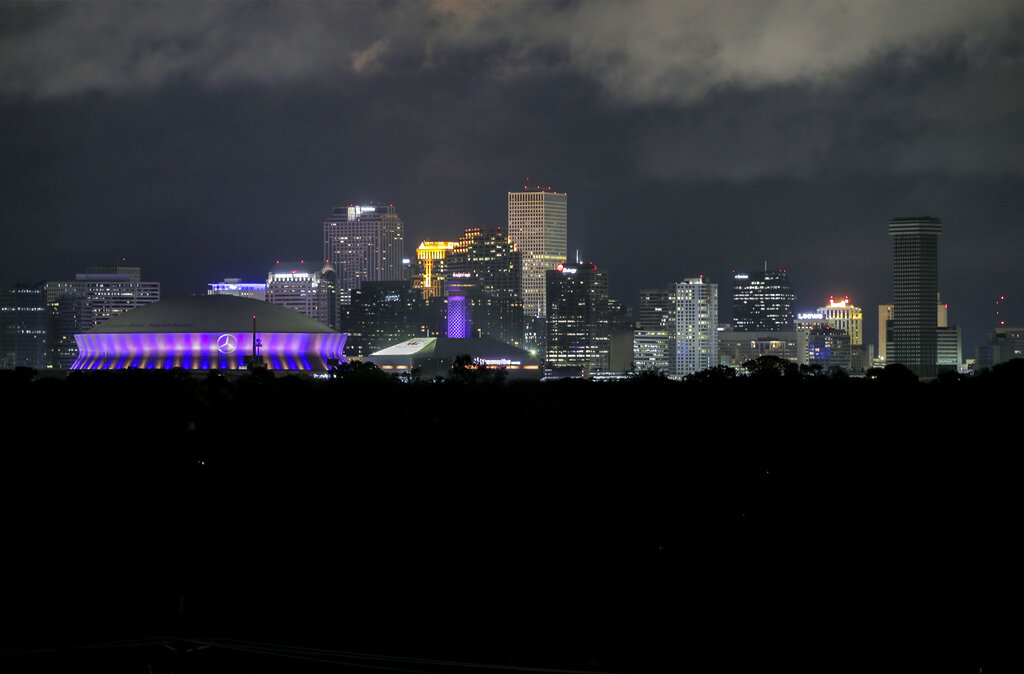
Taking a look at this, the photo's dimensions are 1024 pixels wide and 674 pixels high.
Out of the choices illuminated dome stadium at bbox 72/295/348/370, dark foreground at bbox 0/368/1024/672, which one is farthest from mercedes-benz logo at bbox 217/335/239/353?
dark foreground at bbox 0/368/1024/672

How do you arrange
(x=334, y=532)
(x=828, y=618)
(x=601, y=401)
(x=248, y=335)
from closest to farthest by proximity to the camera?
(x=828, y=618)
(x=334, y=532)
(x=601, y=401)
(x=248, y=335)

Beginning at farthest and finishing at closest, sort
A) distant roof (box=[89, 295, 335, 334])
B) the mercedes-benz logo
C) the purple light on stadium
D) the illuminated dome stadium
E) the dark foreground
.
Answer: distant roof (box=[89, 295, 335, 334]), the mercedes-benz logo, the illuminated dome stadium, the purple light on stadium, the dark foreground

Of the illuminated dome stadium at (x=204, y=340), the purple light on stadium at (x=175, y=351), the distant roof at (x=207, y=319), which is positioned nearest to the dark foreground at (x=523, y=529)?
the purple light on stadium at (x=175, y=351)

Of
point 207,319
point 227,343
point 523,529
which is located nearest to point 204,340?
point 227,343

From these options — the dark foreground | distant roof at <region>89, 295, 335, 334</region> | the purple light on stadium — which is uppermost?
distant roof at <region>89, 295, 335, 334</region>

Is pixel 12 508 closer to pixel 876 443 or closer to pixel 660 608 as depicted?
pixel 660 608

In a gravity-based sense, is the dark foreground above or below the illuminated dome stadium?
below

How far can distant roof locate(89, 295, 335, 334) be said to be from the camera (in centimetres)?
14625

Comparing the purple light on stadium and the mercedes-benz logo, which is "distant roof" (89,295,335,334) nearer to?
the purple light on stadium

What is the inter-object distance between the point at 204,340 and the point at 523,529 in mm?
102865

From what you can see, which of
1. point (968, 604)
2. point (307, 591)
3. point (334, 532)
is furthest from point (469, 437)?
point (968, 604)

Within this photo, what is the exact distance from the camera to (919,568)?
44.2 metres

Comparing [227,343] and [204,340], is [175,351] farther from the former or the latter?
[227,343]

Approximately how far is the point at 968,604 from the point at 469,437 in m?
23.9
